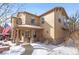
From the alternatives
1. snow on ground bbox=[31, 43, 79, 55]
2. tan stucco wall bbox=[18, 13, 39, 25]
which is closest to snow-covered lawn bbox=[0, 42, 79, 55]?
snow on ground bbox=[31, 43, 79, 55]

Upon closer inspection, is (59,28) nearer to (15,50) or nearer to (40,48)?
(40,48)

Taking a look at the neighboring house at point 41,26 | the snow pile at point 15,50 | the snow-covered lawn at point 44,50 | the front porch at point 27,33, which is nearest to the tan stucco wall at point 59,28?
the neighboring house at point 41,26

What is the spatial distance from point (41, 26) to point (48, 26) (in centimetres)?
10

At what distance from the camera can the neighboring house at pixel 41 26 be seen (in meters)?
3.75

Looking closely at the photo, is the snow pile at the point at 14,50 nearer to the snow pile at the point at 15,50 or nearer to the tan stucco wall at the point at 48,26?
the snow pile at the point at 15,50

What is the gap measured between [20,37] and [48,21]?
0.45 m

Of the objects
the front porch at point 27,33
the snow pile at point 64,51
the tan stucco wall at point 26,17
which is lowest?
the snow pile at point 64,51

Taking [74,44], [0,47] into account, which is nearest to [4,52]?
[0,47]

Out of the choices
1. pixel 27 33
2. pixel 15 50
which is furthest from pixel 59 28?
pixel 15 50

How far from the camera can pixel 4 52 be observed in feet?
12.2

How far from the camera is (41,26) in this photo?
377 cm

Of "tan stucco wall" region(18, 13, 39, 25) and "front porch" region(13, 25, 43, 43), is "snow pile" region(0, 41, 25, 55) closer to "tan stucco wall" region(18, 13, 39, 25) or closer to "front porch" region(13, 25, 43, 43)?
"front porch" region(13, 25, 43, 43)

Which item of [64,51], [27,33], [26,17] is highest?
[26,17]

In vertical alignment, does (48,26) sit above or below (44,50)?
above
